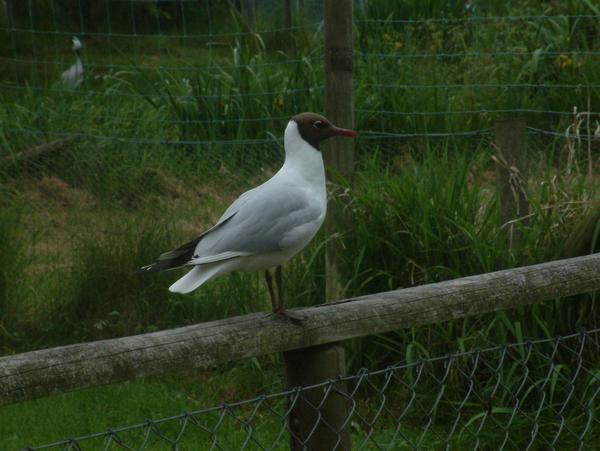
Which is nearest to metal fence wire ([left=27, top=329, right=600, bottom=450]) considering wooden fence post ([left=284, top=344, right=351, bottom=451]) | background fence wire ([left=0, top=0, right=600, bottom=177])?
wooden fence post ([left=284, top=344, right=351, bottom=451])

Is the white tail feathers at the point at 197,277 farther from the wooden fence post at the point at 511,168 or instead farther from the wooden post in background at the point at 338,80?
the wooden fence post at the point at 511,168

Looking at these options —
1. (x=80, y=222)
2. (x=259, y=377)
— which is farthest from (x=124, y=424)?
(x=80, y=222)

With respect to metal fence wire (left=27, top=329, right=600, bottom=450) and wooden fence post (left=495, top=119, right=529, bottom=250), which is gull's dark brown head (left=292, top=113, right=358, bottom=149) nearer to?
metal fence wire (left=27, top=329, right=600, bottom=450)

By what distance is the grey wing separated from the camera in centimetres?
292

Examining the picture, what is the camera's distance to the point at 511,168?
4.49 meters

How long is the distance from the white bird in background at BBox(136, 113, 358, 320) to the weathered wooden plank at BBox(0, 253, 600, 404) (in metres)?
0.37

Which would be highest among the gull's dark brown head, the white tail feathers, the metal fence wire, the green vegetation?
the gull's dark brown head

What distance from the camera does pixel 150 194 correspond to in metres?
5.50

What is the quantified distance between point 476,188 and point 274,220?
5.53ft

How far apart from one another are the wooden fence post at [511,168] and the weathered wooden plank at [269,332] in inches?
60.8

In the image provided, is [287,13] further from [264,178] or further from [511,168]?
[511,168]

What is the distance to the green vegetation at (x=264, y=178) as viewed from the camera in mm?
4305

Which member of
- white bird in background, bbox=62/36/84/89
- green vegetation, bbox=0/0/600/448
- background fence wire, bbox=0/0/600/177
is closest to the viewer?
green vegetation, bbox=0/0/600/448

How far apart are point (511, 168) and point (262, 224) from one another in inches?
71.6
